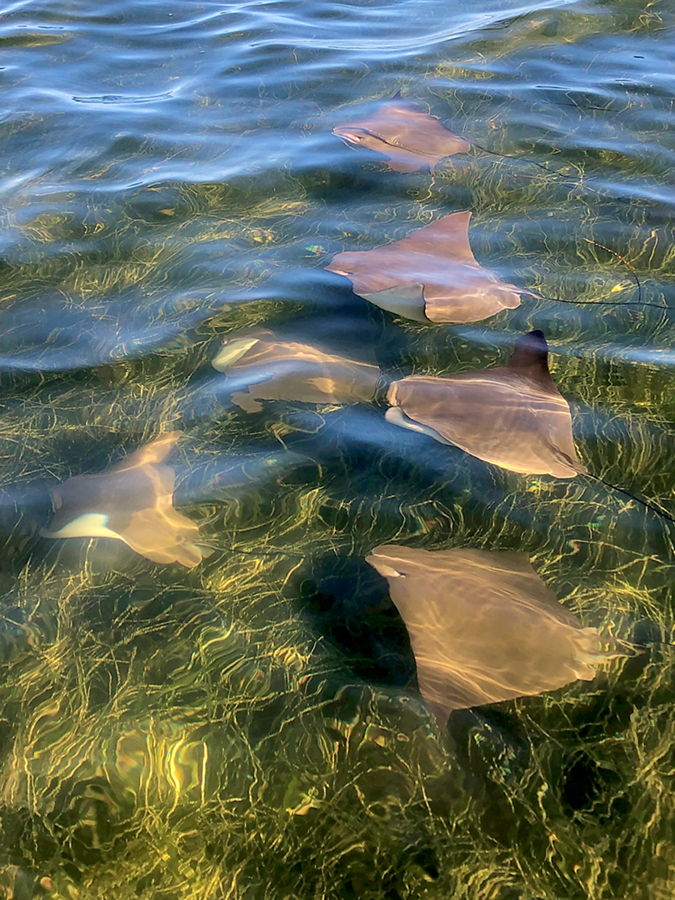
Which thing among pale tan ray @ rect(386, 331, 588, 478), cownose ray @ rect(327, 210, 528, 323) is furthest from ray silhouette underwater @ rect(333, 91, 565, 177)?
pale tan ray @ rect(386, 331, 588, 478)

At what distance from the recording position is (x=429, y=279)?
3.24 meters

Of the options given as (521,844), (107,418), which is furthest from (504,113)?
(521,844)

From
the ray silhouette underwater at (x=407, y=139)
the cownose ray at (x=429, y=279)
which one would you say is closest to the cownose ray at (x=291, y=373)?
the cownose ray at (x=429, y=279)

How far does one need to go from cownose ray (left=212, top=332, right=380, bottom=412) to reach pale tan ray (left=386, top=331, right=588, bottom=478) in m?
0.18

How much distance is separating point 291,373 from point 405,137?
2.65 metres

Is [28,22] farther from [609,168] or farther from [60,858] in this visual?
[60,858]

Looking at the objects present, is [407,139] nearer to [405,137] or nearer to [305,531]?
[405,137]

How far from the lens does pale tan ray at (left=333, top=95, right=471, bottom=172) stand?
446 centimetres

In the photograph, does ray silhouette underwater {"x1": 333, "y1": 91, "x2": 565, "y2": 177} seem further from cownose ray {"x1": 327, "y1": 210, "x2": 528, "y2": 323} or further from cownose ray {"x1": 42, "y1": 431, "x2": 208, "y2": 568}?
cownose ray {"x1": 42, "y1": 431, "x2": 208, "y2": 568}

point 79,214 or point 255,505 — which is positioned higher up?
point 79,214

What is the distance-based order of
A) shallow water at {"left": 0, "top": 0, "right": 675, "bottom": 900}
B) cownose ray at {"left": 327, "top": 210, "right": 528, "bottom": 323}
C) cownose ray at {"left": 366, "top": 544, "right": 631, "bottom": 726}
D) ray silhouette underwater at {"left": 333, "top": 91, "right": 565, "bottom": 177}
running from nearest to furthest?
shallow water at {"left": 0, "top": 0, "right": 675, "bottom": 900}
cownose ray at {"left": 366, "top": 544, "right": 631, "bottom": 726}
cownose ray at {"left": 327, "top": 210, "right": 528, "bottom": 323}
ray silhouette underwater at {"left": 333, "top": 91, "right": 565, "bottom": 177}

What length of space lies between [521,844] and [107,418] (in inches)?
80.1

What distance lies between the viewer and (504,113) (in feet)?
16.5

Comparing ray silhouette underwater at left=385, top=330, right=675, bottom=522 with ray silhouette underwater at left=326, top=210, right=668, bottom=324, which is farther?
ray silhouette underwater at left=326, top=210, right=668, bottom=324
